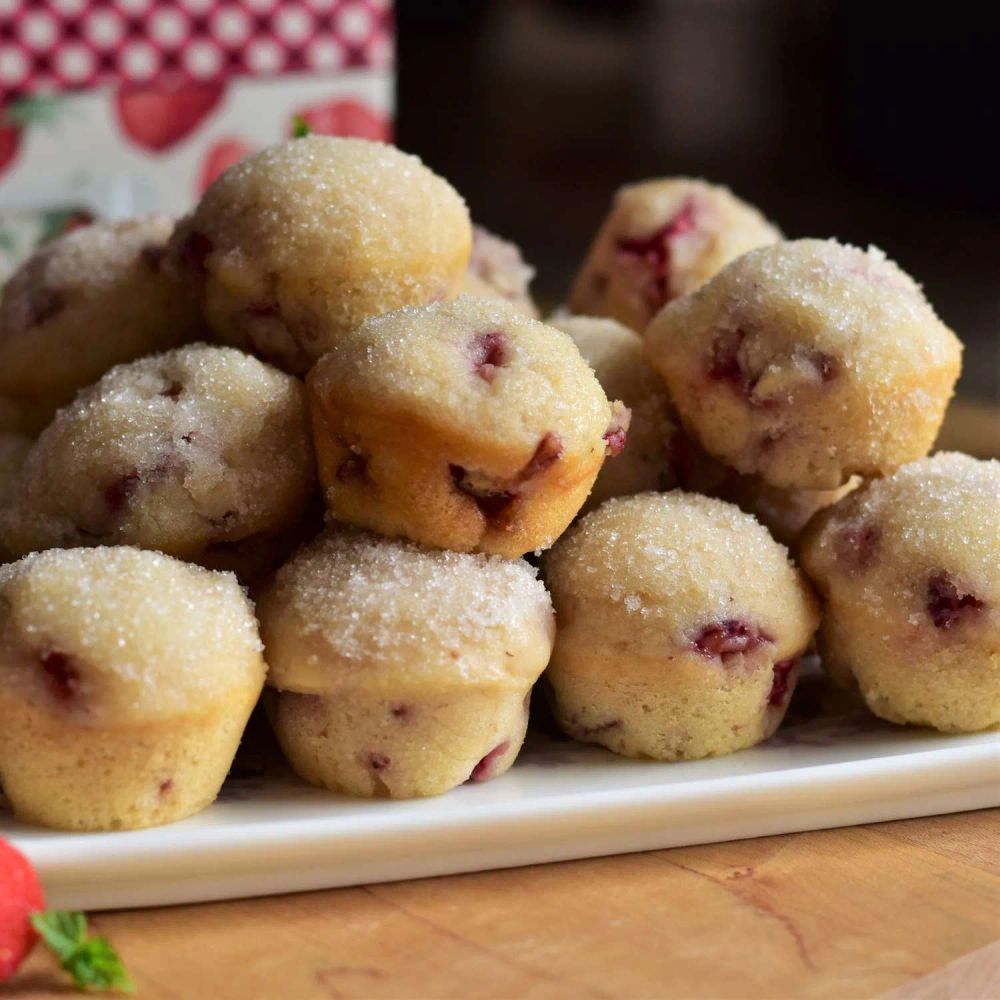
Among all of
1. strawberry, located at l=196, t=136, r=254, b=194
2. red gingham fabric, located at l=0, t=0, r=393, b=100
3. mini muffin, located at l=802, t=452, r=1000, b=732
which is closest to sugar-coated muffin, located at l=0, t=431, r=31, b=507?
mini muffin, located at l=802, t=452, r=1000, b=732

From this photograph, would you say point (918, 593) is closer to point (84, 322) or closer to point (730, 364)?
point (730, 364)

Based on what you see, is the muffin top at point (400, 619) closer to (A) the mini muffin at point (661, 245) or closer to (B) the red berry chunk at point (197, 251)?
(B) the red berry chunk at point (197, 251)

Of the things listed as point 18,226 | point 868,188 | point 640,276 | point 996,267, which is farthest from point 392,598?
point 868,188

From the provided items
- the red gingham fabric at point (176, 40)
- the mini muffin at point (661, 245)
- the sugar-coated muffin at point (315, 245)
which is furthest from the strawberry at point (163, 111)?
the sugar-coated muffin at point (315, 245)

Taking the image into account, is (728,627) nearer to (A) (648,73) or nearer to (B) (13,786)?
(B) (13,786)

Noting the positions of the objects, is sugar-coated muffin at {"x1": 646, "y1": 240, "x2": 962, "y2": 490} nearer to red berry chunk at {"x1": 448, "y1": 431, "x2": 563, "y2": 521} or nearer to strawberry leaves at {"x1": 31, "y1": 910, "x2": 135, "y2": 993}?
red berry chunk at {"x1": 448, "y1": 431, "x2": 563, "y2": 521}
